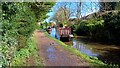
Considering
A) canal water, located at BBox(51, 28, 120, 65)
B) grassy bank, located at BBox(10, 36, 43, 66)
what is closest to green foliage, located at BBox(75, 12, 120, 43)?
canal water, located at BBox(51, 28, 120, 65)

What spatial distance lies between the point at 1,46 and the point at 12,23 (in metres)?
2.17

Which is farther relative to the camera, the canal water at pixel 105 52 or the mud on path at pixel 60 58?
the canal water at pixel 105 52

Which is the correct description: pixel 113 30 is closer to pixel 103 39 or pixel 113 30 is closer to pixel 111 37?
pixel 111 37

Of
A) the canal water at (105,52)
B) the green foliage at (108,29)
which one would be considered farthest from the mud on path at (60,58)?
the green foliage at (108,29)

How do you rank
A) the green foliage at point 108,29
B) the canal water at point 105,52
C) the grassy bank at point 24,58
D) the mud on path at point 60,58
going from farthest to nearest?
the green foliage at point 108,29
the canal water at point 105,52
the mud on path at point 60,58
the grassy bank at point 24,58

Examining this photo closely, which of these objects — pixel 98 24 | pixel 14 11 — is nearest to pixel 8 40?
pixel 14 11

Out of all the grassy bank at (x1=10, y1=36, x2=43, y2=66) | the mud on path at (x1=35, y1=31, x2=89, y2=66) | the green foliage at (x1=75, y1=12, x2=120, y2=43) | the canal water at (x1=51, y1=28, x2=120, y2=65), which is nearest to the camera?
the grassy bank at (x1=10, y1=36, x2=43, y2=66)

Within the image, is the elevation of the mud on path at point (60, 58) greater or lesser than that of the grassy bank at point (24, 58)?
lesser

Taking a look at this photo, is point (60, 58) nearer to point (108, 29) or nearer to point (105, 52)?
point (105, 52)

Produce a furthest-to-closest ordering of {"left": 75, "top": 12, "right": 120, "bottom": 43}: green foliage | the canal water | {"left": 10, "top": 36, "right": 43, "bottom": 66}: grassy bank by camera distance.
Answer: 1. {"left": 75, "top": 12, "right": 120, "bottom": 43}: green foliage
2. the canal water
3. {"left": 10, "top": 36, "right": 43, "bottom": 66}: grassy bank

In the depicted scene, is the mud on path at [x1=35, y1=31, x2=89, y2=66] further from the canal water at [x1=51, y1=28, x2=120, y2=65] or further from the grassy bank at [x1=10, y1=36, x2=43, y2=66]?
the canal water at [x1=51, y1=28, x2=120, y2=65]

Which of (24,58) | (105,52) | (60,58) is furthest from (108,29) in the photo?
(24,58)

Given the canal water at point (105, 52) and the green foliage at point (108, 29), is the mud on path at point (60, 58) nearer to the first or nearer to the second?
the canal water at point (105, 52)

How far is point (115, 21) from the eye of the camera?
26547 millimetres
